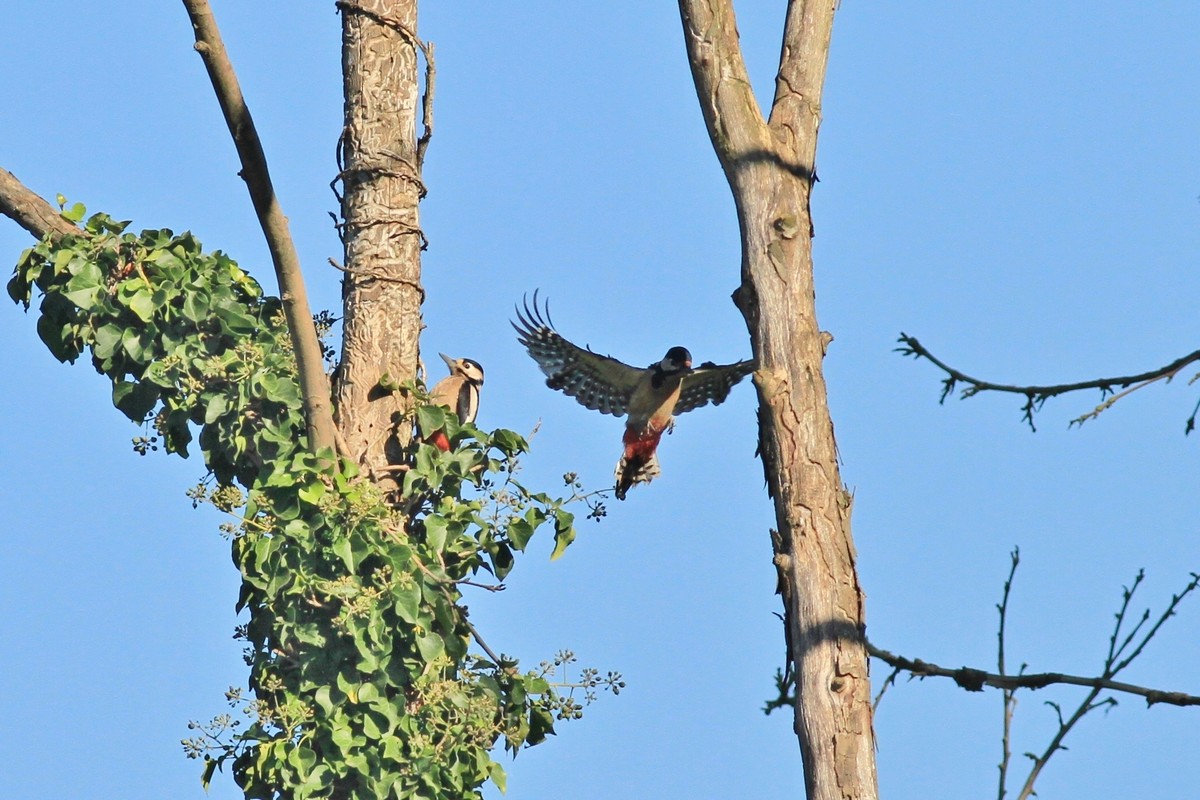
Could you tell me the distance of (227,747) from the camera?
589 cm

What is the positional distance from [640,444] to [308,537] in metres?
4.45

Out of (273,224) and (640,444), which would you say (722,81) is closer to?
(273,224)

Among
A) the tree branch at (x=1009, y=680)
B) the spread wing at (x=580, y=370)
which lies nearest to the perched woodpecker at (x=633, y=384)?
the spread wing at (x=580, y=370)

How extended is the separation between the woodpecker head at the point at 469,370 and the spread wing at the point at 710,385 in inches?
90.5

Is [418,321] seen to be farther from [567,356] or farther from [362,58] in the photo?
[567,356]

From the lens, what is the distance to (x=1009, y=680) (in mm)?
4336

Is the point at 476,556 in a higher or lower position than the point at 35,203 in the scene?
lower

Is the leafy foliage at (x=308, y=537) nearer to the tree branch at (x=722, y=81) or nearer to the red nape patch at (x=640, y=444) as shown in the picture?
the tree branch at (x=722, y=81)

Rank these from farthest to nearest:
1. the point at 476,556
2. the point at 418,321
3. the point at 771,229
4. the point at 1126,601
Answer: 1. the point at 418,321
2. the point at 476,556
3. the point at 771,229
4. the point at 1126,601

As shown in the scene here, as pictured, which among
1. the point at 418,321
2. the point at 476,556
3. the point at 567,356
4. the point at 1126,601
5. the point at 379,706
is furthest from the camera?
the point at 567,356

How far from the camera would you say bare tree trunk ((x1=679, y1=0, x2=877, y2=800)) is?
4914 mm

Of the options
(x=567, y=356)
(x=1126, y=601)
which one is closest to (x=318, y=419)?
(x=1126, y=601)

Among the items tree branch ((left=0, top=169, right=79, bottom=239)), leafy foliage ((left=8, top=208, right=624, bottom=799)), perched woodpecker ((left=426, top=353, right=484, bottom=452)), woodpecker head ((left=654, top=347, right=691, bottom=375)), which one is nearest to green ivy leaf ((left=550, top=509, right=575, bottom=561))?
leafy foliage ((left=8, top=208, right=624, bottom=799))

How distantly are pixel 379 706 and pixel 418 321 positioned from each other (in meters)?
1.83
